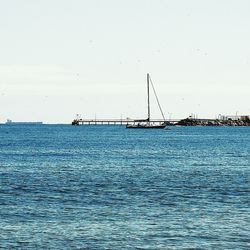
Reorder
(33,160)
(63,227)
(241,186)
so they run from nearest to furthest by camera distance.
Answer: (63,227)
(241,186)
(33,160)

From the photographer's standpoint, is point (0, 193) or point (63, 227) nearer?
point (63, 227)

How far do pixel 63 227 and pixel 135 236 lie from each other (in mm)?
4958

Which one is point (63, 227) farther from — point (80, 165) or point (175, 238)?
point (80, 165)

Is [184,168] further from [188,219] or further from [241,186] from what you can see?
[188,219]

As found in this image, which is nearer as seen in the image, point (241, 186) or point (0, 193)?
point (0, 193)

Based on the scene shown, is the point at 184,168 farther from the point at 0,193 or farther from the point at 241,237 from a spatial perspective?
the point at 241,237

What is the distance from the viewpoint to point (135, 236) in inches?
1535

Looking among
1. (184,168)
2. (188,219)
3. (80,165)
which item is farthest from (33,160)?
(188,219)

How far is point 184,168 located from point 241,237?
170 ft

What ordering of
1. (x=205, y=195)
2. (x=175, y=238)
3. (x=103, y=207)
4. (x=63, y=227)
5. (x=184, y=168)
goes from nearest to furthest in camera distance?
(x=175, y=238) < (x=63, y=227) < (x=103, y=207) < (x=205, y=195) < (x=184, y=168)

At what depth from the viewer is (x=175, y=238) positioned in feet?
126

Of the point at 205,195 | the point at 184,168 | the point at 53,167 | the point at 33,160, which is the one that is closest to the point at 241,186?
the point at 205,195

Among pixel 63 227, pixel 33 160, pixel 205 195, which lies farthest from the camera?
pixel 33 160

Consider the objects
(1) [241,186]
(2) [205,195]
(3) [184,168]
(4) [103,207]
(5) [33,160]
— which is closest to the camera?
(4) [103,207]
